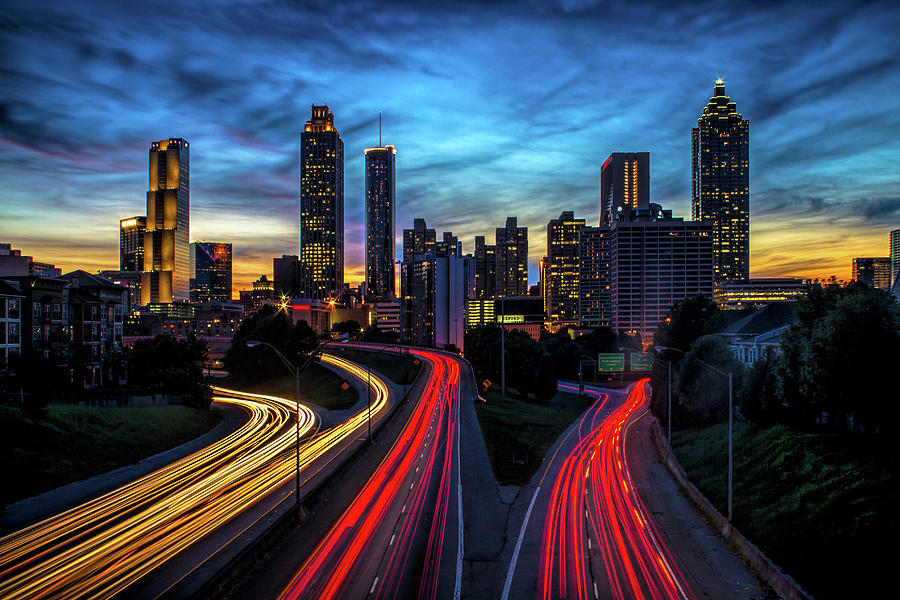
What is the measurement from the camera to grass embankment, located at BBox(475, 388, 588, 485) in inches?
1597

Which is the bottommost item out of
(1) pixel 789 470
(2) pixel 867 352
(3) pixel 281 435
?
(3) pixel 281 435

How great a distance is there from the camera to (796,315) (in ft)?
132

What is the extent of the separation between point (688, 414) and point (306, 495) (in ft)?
134

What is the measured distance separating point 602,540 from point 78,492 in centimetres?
2994

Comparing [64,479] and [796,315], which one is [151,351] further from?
[796,315]

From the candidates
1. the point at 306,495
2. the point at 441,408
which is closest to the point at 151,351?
the point at 441,408

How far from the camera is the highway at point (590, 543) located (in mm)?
20672

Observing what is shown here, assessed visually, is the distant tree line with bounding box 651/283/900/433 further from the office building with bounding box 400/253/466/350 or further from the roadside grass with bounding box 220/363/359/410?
the office building with bounding box 400/253/466/350

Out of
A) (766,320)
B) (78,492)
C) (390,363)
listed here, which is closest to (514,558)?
(78,492)

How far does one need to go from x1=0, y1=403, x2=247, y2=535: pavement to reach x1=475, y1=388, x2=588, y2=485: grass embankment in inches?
970

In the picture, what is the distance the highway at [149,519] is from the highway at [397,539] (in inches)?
190

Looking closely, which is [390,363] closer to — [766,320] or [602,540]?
[766,320]

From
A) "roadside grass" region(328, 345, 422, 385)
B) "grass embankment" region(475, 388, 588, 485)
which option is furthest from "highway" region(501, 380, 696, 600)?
"roadside grass" region(328, 345, 422, 385)

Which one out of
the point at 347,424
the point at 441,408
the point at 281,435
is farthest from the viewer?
the point at 441,408
